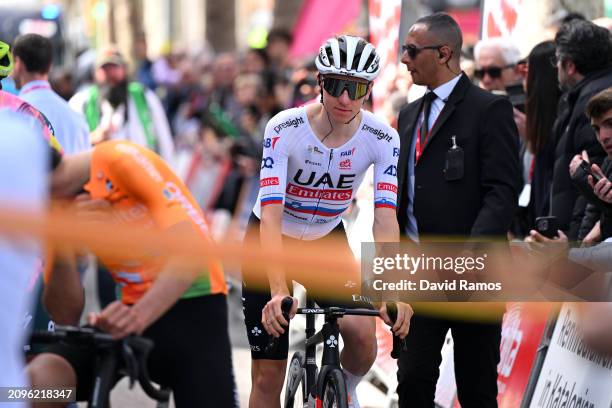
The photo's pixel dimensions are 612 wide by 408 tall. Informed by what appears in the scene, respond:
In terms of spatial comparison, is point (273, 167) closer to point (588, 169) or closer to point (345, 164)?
point (345, 164)

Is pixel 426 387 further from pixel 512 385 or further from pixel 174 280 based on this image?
pixel 174 280

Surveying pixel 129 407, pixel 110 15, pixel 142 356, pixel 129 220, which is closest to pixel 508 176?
pixel 129 220

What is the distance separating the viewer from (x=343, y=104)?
5992mm

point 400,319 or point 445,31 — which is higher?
point 445,31

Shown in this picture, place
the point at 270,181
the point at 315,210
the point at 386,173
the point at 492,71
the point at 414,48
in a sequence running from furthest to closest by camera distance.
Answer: the point at 492,71, the point at 414,48, the point at 315,210, the point at 386,173, the point at 270,181

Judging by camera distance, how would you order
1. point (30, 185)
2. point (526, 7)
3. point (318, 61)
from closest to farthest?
point (30, 185) < point (318, 61) < point (526, 7)

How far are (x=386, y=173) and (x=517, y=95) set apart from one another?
11.2 feet

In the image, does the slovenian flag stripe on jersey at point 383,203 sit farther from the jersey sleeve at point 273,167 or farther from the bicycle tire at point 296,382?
the bicycle tire at point 296,382

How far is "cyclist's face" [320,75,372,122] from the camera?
598 cm

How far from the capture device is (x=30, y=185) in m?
3.17

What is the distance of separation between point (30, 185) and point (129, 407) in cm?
571

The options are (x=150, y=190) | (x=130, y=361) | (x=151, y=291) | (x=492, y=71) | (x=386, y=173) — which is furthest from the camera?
(x=492, y=71)

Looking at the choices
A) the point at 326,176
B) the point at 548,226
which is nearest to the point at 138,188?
the point at 326,176

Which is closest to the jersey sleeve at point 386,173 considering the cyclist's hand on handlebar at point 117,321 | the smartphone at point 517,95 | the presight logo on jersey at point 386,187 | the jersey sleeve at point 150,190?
the presight logo on jersey at point 386,187
